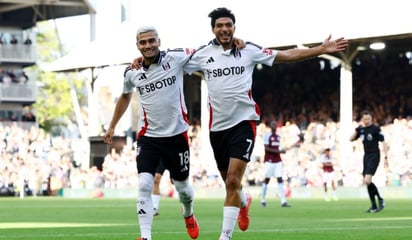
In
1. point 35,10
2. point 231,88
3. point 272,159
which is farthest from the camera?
point 35,10

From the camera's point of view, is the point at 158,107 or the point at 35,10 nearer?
the point at 158,107

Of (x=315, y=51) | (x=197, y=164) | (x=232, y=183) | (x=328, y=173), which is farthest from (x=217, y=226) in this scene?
(x=197, y=164)

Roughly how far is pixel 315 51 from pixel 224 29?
1.07m

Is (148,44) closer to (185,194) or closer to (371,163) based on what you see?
(185,194)

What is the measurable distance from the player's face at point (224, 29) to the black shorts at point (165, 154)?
1.43 metres

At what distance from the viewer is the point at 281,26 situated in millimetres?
45438

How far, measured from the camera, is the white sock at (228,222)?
12672 mm

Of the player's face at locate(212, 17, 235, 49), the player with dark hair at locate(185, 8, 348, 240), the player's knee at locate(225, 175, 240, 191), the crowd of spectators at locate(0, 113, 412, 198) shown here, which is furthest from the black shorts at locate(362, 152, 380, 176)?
the crowd of spectators at locate(0, 113, 412, 198)

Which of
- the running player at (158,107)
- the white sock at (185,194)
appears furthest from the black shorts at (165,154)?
the white sock at (185,194)

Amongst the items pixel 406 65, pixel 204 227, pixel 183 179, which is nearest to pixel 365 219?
pixel 204 227

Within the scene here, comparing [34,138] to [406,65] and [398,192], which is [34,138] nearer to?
[406,65]

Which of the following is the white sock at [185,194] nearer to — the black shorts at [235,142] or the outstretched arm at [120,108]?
the black shorts at [235,142]

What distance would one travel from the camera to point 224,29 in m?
13.5

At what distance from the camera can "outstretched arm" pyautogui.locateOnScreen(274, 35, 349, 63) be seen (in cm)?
1297
